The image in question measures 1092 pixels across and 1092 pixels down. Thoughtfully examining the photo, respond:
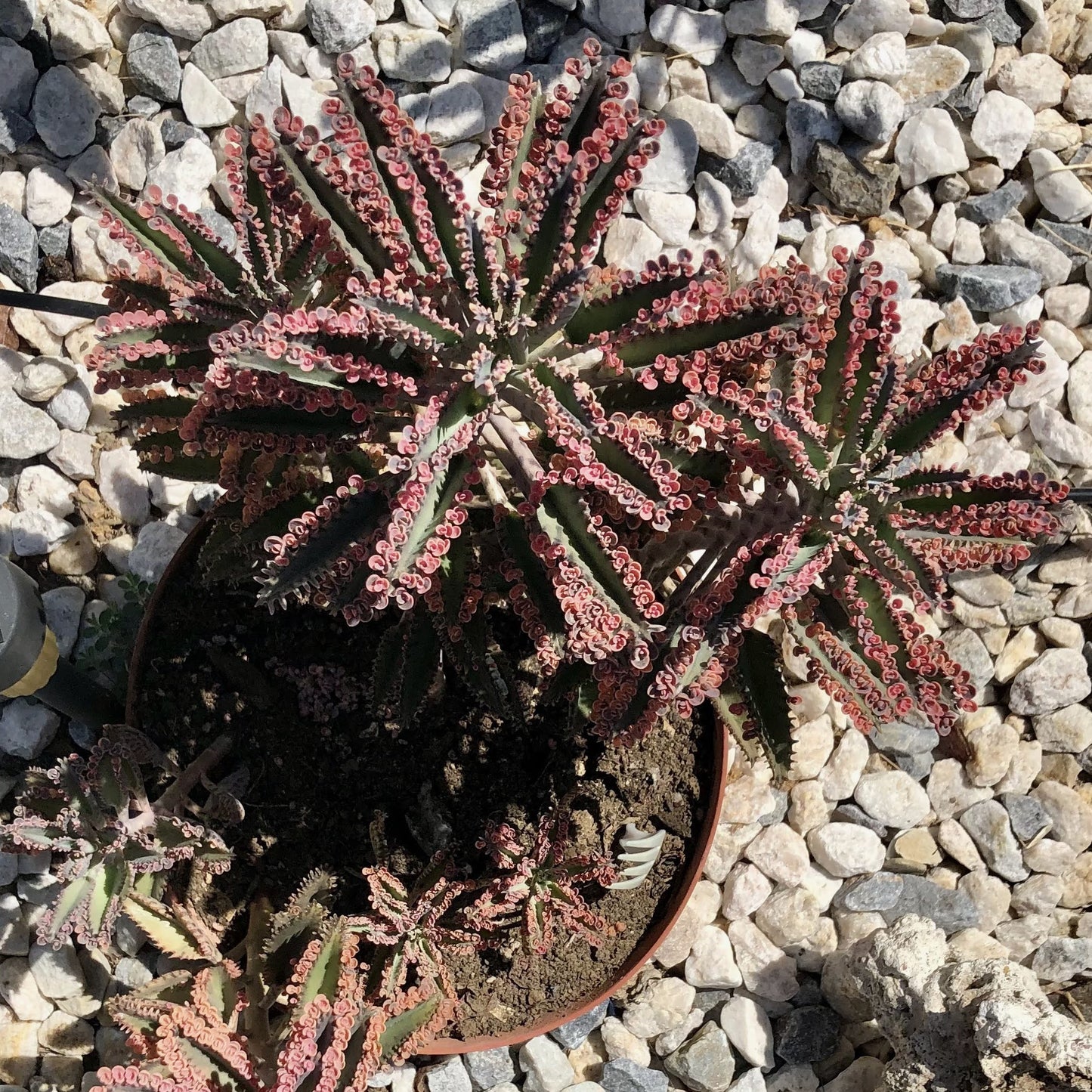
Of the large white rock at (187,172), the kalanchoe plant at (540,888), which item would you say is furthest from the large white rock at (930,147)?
the kalanchoe plant at (540,888)

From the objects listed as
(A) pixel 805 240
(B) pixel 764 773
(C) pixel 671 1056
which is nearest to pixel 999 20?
(A) pixel 805 240

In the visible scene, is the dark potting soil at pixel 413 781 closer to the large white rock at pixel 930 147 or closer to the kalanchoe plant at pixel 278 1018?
the kalanchoe plant at pixel 278 1018

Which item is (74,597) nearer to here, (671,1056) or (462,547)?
(462,547)

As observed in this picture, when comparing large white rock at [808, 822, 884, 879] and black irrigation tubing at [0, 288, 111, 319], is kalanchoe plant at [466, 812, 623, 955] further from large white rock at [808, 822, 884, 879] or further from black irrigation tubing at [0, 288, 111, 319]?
black irrigation tubing at [0, 288, 111, 319]

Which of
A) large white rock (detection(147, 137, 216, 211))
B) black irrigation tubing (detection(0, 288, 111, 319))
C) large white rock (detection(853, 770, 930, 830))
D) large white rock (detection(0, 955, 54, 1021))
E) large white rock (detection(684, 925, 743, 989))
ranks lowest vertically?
large white rock (detection(0, 955, 54, 1021))

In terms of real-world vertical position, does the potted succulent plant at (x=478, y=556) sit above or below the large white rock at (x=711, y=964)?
above

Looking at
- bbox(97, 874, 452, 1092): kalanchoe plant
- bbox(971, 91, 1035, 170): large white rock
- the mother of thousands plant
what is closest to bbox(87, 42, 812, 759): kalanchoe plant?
the mother of thousands plant
